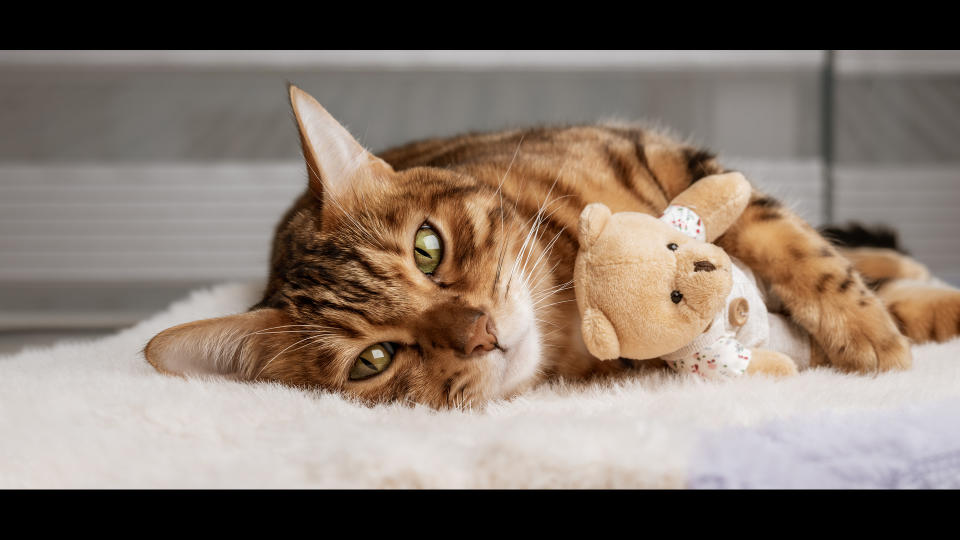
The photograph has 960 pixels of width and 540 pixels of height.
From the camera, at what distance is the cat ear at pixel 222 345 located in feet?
3.01

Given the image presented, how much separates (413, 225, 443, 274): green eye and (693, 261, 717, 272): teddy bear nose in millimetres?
352

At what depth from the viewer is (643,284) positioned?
85 cm

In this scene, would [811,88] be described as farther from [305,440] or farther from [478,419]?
[305,440]

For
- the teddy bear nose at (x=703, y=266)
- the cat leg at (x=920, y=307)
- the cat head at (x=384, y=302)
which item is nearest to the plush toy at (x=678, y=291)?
the teddy bear nose at (x=703, y=266)

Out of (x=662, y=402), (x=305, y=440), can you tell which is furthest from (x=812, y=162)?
(x=305, y=440)

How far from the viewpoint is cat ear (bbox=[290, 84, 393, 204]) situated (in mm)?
985

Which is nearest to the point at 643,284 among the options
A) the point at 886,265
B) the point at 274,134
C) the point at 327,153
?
the point at 327,153

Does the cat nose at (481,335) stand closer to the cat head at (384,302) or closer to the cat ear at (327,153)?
the cat head at (384,302)

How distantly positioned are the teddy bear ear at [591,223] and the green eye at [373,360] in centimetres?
31

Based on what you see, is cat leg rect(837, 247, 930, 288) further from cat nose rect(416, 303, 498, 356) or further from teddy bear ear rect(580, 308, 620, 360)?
cat nose rect(416, 303, 498, 356)

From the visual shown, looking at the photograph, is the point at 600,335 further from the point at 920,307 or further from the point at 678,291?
the point at 920,307

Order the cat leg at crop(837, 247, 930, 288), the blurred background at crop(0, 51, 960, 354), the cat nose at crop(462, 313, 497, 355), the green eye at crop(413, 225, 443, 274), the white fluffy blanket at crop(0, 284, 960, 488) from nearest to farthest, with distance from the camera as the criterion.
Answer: the white fluffy blanket at crop(0, 284, 960, 488)
the cat nose at crop(462, 313, 497, 355)
the green eye at crop(413, 225, 443, 274)
the cat leg at crop(837, 247, 930, 288)
the blurred background at crop(0, 51, 960, 354)

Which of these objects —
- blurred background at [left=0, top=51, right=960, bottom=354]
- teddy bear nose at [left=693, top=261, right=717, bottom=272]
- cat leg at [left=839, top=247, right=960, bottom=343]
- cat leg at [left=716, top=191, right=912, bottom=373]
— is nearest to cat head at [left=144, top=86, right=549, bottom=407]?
teddy bear nose at [left=693, top=261, right=717, bottom=272]

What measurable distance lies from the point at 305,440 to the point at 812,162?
2.70m
